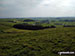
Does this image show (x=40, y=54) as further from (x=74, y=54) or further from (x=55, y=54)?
(x=74, y=54)

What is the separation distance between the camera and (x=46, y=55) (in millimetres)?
21219

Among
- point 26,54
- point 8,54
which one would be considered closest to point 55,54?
point 26,54

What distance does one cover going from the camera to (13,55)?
2106 cm

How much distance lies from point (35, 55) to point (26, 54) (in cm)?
257

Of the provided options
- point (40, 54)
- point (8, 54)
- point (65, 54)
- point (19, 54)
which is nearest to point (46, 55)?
point (40, 54)

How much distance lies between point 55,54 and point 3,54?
14.0 meters

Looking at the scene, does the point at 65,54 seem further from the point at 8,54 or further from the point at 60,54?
the point at 8,54

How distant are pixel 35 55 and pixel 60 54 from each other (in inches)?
267

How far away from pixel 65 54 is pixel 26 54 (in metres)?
10.6

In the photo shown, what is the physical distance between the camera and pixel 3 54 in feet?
69.5

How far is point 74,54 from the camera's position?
822 inches

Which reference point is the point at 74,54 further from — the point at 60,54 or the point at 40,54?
the point at 40,54

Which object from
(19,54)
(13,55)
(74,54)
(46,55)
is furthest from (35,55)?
(74,54)

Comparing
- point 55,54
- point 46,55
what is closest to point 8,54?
point 46,55
